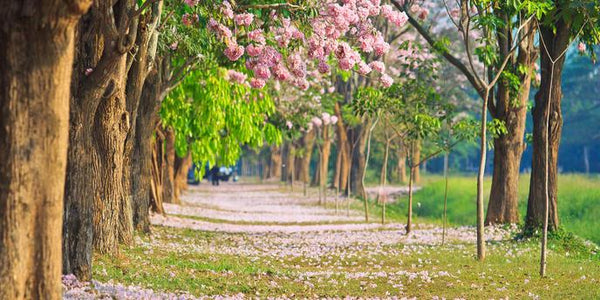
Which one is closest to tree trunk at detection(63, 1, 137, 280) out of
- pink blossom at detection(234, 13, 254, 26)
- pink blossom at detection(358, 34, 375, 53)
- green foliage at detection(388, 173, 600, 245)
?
pink blossom at detection(234, 13, 254, 26)

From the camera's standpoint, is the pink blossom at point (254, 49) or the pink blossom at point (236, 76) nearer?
the pink blossom at point (254, 49)

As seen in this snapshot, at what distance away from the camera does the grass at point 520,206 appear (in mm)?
26641

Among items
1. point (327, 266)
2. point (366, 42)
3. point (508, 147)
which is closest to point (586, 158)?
point (508, 147)

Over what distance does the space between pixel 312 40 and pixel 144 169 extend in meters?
7.73

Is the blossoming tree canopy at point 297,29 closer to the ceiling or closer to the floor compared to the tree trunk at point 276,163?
closer to the ceiling

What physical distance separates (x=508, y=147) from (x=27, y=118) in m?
16.9

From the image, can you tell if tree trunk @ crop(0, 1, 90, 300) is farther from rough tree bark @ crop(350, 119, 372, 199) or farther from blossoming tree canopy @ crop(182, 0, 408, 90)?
rough tree bark @ crop(350, 119, 372, 199)

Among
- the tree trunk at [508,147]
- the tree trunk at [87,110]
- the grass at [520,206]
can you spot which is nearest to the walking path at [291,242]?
the tree trunk at [87,110]

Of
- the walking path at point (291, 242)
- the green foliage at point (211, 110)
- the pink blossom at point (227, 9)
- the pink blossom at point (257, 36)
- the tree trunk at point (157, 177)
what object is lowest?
the walking path at point (291, 242)

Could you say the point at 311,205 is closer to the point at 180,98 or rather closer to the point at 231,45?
the point at 180,98

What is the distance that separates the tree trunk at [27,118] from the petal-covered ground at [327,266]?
3488 mm

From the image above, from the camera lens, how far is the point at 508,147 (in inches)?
854

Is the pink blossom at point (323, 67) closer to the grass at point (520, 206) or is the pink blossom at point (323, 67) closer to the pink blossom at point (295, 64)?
the pink blossom at point (295, 64)

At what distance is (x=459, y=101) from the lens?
5984cm
